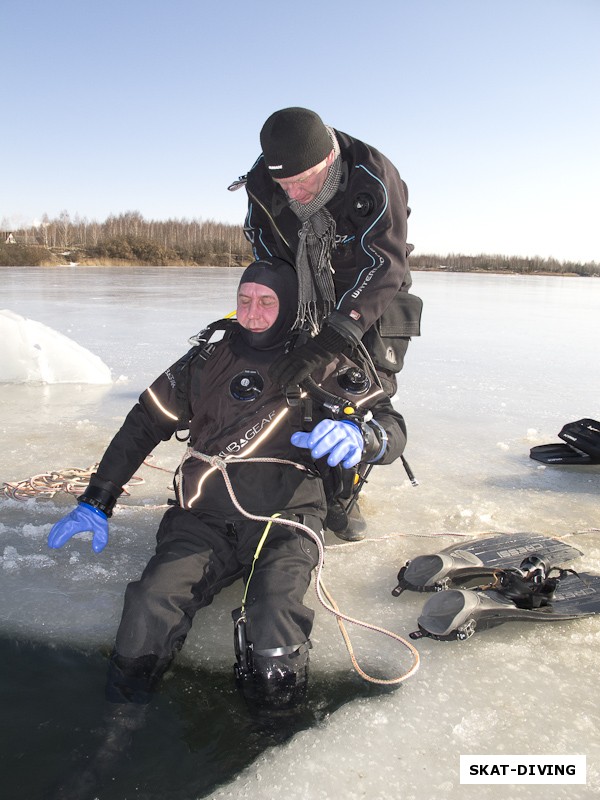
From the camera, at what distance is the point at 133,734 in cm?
151

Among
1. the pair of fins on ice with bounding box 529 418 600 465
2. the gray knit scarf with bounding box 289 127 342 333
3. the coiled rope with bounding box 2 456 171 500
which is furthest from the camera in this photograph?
the pair of fins on ice with bounding box 529 418 600 465

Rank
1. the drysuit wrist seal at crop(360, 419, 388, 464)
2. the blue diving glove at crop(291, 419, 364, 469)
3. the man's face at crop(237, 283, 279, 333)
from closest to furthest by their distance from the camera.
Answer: the blue diving glove at crop(291, 419, 364, 469) → the drysuit wrist seal at crop(360, 419, 388, 464) → the man's face at crop(237, 283, 279, 333)

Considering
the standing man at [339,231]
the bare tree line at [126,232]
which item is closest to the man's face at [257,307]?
the standing man at [339,231]

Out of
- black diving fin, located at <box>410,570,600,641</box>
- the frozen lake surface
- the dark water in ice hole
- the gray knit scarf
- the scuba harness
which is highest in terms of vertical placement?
the gray knit scarf

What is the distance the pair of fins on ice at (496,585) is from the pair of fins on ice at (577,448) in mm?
1155

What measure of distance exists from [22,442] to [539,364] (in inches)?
201

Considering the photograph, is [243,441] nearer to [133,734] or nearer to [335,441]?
[335,441]

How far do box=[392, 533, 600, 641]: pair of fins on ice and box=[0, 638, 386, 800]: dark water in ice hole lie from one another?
323mm

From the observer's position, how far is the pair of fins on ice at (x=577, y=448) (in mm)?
3443

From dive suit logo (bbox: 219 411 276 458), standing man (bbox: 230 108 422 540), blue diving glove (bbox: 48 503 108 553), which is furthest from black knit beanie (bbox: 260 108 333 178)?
blue diving glove (bbox: 48 503 108 553)

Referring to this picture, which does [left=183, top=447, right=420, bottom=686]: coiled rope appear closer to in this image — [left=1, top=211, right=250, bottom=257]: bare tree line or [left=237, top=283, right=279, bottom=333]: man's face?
[left=237, top=283, right=279, bottom=333]: man's face

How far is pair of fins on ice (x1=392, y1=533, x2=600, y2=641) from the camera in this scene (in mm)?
1860

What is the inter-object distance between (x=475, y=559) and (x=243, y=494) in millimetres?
852

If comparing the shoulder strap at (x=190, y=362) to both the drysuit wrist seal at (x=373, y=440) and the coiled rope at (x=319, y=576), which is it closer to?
the coiled rope at (x=319, y=576)
